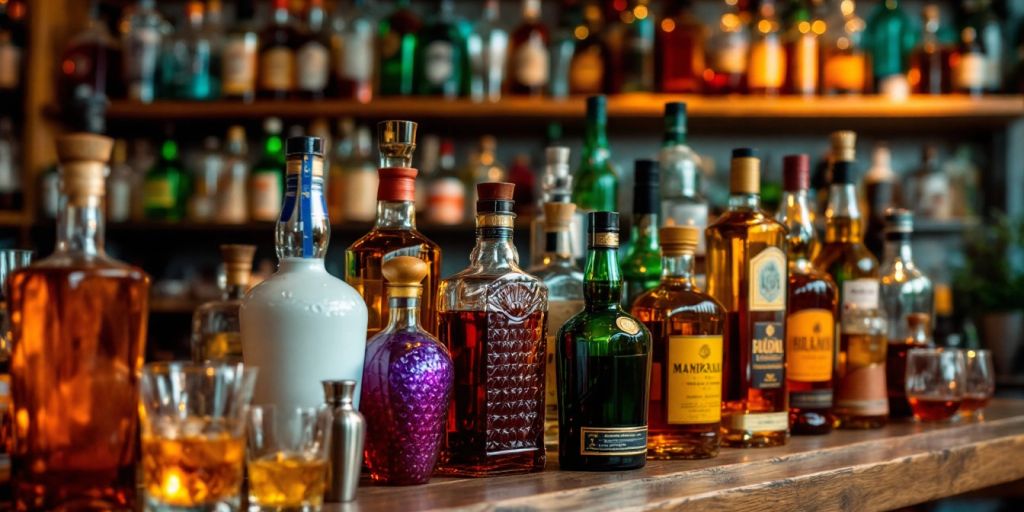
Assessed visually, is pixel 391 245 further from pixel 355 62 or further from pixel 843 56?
pixel 843 56

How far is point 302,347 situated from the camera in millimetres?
834

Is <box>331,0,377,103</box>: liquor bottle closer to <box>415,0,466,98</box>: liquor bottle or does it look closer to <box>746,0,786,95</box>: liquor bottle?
<box>415,0,466,98</box>: liquor bottle

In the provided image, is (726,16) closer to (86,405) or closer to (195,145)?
(195,145)

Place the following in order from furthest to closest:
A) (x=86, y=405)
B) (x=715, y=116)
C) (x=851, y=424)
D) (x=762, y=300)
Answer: (x=715, y=116)
(x=851, y=424)
(x=762, y=300)
(x=86, y=405)

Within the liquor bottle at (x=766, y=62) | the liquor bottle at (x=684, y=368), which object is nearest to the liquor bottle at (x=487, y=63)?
the liquor bottle at (x=766, y=62)

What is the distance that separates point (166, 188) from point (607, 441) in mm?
2209

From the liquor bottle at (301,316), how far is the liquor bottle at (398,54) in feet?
6.63

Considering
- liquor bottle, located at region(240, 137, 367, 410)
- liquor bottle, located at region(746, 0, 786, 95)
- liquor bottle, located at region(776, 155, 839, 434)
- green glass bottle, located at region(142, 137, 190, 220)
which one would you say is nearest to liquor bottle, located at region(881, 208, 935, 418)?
liquor bottle, located at region(776, 155, 839, 434)

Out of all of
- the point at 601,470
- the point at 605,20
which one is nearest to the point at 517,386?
the point at 601,470

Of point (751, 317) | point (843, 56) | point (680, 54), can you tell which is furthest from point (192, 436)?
point (843, 56)

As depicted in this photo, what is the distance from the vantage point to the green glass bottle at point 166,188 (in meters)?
2.92

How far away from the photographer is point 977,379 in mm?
1538

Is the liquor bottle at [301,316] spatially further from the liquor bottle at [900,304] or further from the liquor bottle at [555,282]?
the liquor bottle at [900,304]

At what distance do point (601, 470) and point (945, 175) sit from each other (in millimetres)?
2350
